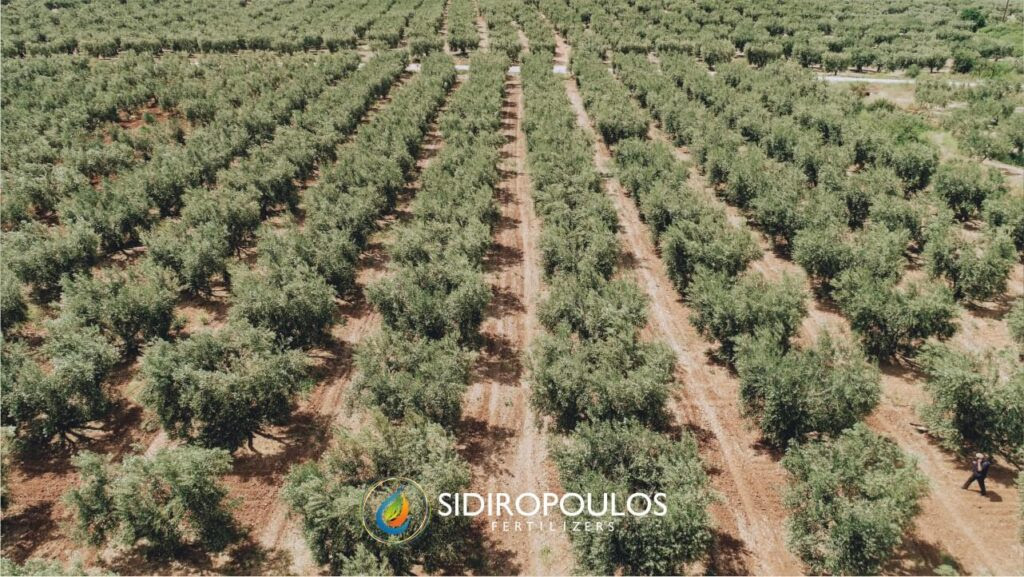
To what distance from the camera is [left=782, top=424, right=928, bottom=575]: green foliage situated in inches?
877

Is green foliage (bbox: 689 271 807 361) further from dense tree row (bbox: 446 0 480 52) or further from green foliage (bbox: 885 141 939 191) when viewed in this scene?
dense tree row (bbox: 446 0 480 52)

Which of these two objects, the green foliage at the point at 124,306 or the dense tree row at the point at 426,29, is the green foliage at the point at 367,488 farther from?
the dense tree row at the point at 426,29

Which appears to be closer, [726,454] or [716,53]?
[726,454]

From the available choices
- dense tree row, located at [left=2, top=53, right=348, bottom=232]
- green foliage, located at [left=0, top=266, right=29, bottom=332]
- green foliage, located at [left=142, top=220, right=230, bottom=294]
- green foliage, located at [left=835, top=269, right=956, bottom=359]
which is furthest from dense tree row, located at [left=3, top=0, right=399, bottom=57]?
green foliage, located at [left=835, top=269, right=956, bottom=359]

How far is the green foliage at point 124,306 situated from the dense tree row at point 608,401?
88.0 feet

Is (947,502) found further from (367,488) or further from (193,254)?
(193,254)

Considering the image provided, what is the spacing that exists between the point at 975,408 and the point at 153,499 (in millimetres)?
42926

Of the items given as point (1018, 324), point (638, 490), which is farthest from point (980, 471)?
point (638, 490)

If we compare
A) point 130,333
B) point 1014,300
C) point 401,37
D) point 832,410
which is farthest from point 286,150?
point 401,37

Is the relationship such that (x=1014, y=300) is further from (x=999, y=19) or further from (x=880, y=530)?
(x=999, y=19)

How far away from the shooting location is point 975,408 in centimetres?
2841

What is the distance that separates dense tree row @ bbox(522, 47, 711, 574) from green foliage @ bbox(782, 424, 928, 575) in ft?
16.2

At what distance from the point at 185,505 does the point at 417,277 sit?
1958 centimetres

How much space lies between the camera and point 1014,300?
42.8m
